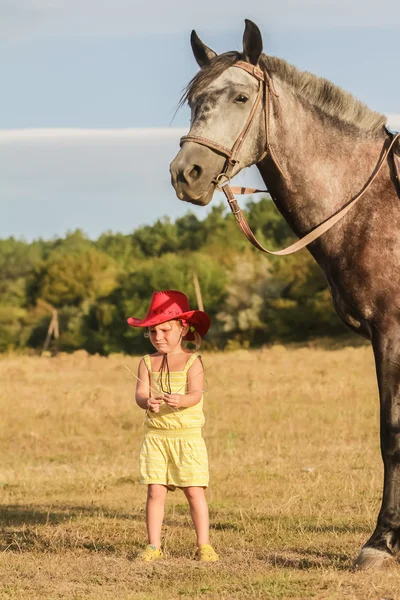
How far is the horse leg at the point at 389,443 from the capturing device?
5.63 metres

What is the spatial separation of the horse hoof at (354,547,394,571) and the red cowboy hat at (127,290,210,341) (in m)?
1.82

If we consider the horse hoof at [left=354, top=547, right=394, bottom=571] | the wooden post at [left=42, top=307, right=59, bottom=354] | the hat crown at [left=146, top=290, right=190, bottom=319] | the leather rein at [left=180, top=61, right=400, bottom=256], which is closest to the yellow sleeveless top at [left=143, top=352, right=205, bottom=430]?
the hat crown at [left=146, top=290, right=190, bottom=319]

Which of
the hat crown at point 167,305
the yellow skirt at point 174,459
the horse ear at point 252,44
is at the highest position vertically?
the horse ear at point 252,44

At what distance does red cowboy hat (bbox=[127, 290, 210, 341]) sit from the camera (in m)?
6.24

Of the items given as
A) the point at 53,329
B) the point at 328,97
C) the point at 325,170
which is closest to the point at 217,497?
the point at 325,170

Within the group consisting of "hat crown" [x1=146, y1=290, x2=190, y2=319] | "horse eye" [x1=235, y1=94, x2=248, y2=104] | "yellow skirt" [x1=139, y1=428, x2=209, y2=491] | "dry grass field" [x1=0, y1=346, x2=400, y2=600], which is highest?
"horse eye" [x1=235, y1=94, x2=248, y2=104]

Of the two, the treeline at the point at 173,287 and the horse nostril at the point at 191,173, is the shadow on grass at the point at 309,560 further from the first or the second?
the treeline at the point at 173,287

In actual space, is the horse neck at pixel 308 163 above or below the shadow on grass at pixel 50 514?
above

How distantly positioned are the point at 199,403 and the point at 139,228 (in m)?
76.7

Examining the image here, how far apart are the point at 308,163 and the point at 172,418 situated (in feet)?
6.23

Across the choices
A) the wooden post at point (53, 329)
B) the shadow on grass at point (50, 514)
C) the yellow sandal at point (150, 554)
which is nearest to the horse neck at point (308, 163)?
the yellow sandal at point (150, 554)

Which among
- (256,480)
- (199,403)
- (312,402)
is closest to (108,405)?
(312,402)

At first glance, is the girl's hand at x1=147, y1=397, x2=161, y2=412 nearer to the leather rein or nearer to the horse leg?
the leather rein

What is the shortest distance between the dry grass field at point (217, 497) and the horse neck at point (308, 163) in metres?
2.23
